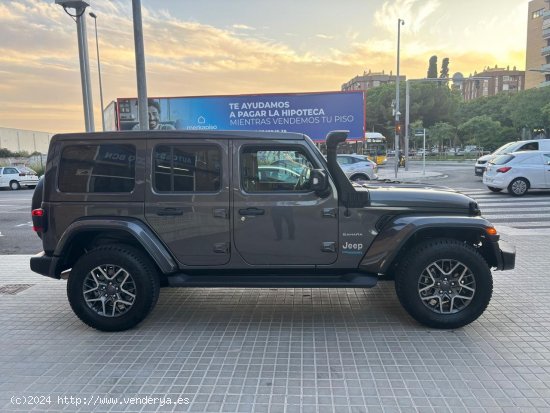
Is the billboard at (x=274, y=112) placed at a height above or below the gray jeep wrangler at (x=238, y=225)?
above

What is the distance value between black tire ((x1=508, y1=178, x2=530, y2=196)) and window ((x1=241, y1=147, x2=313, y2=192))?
1296 centimetres

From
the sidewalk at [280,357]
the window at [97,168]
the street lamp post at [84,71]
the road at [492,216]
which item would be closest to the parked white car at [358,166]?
the road at [492,216]

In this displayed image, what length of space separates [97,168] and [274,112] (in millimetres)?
14405

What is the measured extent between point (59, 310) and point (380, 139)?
132 feet

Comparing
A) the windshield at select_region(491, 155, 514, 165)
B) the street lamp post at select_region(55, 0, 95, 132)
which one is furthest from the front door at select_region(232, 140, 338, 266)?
the windshield at select_region(491, 155, 514, 165)

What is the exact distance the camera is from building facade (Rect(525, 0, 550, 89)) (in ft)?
234

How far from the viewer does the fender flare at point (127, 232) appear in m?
4.09

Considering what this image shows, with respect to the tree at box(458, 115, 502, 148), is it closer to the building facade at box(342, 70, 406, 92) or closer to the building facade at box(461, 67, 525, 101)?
the building facade at box(461, 67, 525, 101)

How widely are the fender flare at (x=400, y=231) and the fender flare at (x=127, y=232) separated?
1.98 metres

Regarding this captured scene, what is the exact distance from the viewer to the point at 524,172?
14383 mm

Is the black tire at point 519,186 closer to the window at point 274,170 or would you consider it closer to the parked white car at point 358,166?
the parked white car at point 358,166

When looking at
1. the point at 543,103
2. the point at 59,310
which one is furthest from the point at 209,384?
the point at 543,103

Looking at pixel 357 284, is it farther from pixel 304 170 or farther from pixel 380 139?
pixel 380 139

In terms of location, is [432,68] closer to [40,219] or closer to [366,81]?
[366,81]
